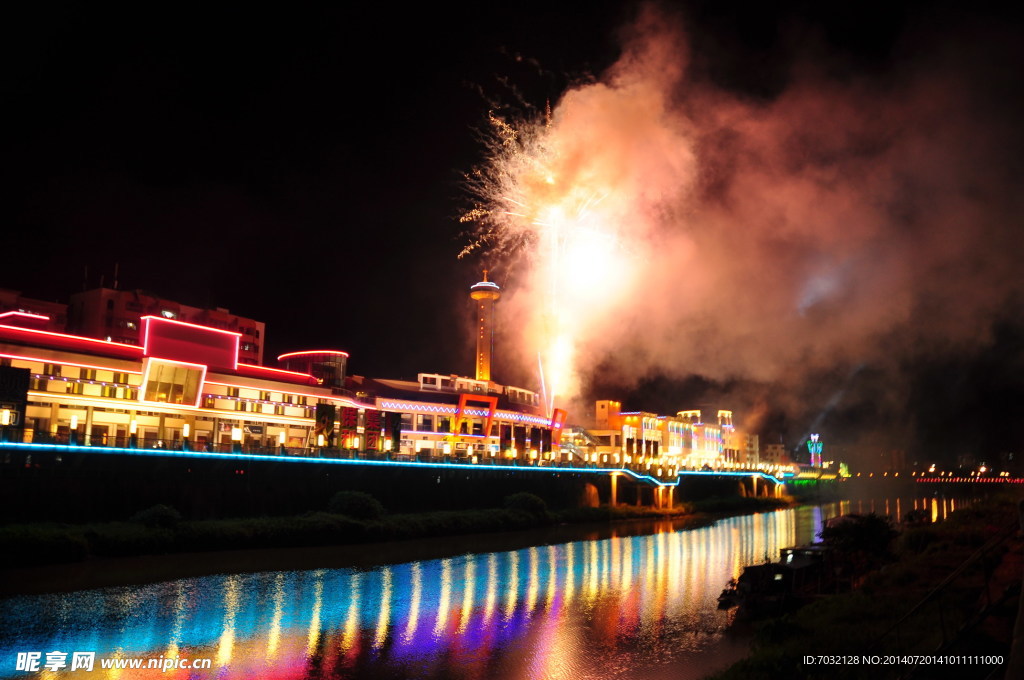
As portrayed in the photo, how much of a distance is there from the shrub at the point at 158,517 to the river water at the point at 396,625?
8833mm

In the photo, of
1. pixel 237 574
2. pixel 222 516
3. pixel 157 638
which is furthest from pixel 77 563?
pixel 157 638

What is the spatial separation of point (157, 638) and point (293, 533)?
23.4m

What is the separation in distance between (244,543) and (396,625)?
21473 millimetres

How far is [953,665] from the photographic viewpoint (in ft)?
42.4

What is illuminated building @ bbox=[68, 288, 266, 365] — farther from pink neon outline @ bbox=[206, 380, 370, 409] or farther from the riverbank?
the riverbank

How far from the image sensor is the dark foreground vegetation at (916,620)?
12969 millimetres

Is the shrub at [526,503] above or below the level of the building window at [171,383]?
below

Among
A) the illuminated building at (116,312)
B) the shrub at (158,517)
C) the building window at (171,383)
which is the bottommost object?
the shrub at (158,517)

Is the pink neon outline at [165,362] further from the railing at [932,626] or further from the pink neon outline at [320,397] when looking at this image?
the railing at [932,626]

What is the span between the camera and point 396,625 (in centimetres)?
2605

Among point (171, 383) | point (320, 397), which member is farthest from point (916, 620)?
point (320, 397)

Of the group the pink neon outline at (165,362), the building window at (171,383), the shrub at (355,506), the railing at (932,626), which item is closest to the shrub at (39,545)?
the shrub at (355,506)

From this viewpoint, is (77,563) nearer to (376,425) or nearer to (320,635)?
(320,635)

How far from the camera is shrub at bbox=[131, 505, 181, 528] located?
4191 cm
